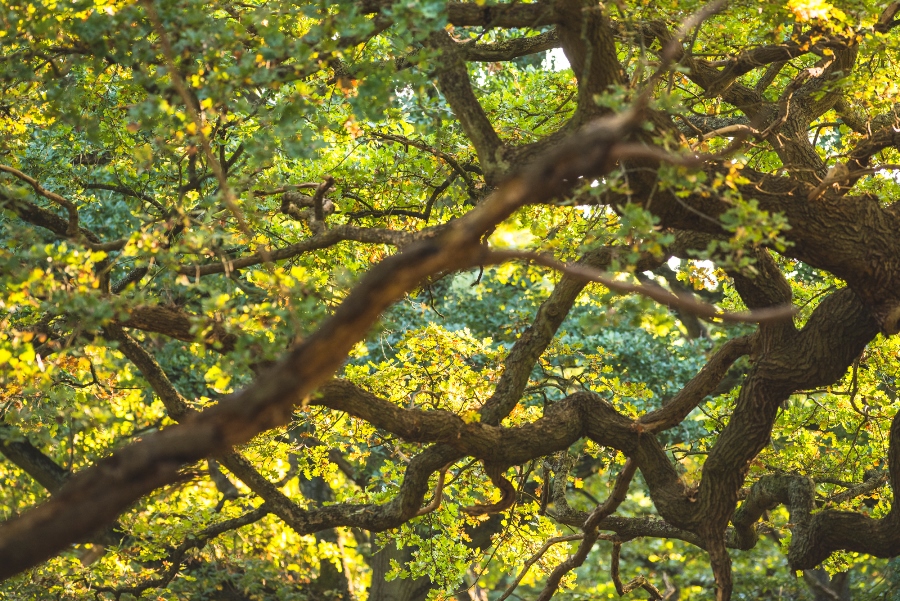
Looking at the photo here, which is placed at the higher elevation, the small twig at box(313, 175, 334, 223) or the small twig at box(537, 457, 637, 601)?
the small twig at box(313, 175, 334, 223)

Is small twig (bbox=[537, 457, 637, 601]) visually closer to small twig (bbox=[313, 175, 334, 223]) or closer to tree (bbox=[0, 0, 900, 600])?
tree (bbox=[0, 0, 900, 600])

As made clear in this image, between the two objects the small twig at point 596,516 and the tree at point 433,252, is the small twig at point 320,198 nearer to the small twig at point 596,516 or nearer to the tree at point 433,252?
the tree at point 433,252

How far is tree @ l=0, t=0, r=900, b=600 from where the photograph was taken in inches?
149

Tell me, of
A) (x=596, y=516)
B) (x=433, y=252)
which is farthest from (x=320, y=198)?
(x=596, y=516)

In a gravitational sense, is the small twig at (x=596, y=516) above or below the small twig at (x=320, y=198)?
below

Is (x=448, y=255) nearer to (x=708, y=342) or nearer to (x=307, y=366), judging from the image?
(x=307, y=366)

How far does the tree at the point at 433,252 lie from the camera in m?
3.79

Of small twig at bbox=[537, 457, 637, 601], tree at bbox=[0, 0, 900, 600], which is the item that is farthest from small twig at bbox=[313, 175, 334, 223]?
small twig at bbox=[537, 457, 637, 601]

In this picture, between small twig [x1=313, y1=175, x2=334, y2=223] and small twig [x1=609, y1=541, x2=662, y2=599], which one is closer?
small twig [x1=313, y1=175, x2=334, y2=223]

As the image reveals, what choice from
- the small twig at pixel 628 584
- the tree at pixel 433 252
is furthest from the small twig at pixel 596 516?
the small twig at pixel 628 584

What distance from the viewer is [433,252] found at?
2.89m

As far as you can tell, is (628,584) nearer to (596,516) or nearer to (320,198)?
(596,516)

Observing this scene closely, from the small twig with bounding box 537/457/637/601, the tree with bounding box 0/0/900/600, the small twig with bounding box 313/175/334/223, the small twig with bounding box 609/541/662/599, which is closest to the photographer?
the tree with bounding box 0/0/900/600

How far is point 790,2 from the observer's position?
466 cm
